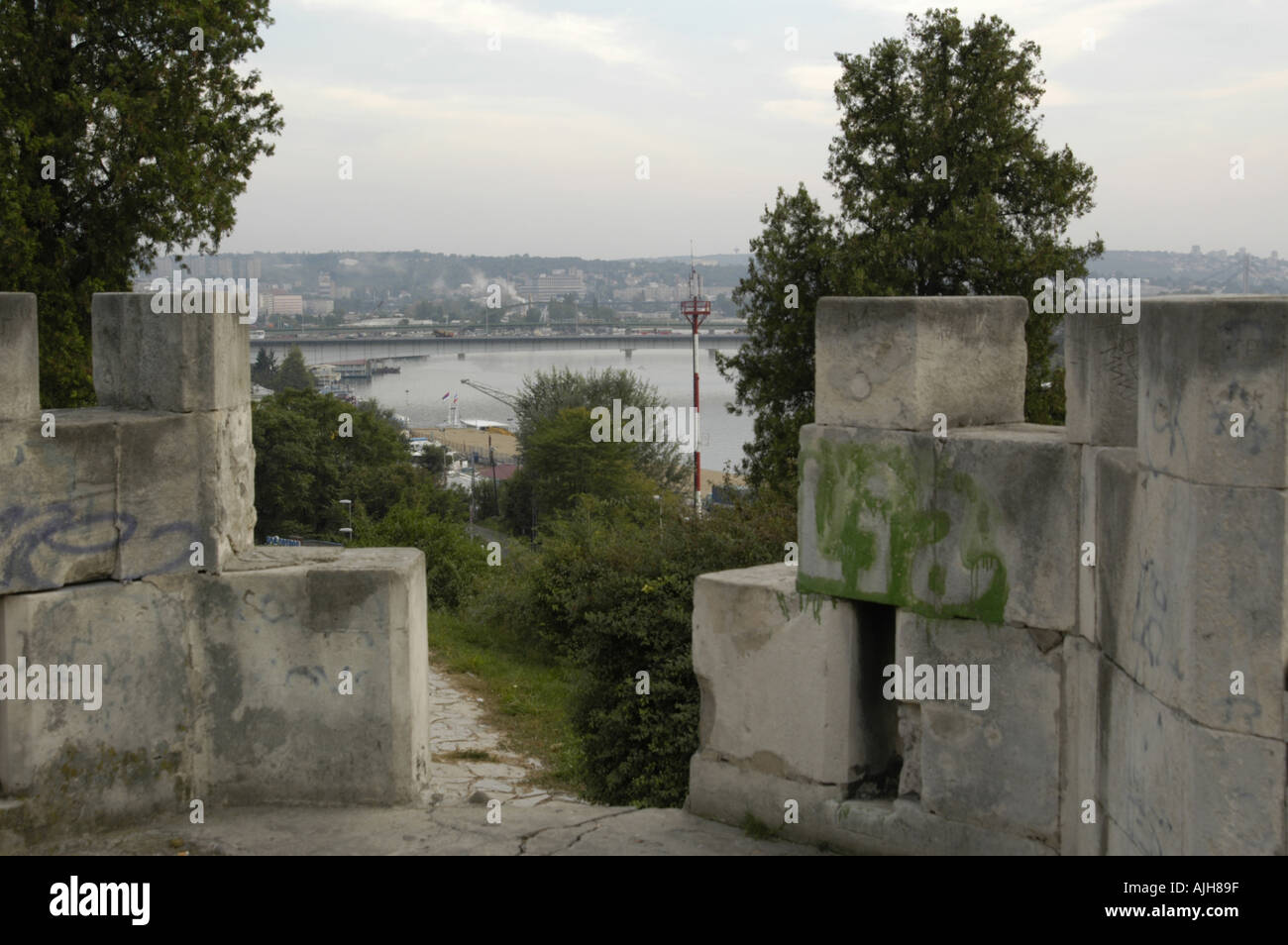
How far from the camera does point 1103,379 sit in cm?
473

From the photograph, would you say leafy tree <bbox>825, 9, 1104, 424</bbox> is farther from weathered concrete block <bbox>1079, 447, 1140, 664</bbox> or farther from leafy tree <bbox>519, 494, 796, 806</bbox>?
weathered concrete block <bbox>1079, 447, 1140, 664</bbox>

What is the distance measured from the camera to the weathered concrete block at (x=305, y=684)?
611 centimetres

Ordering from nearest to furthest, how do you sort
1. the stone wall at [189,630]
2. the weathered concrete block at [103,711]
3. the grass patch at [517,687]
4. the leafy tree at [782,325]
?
the weathered concrete block at [103,711]
the stone wall at [189,630]
the grass patch at [517,687]
the leafy tree at [782,325]

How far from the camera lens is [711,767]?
19.9ft

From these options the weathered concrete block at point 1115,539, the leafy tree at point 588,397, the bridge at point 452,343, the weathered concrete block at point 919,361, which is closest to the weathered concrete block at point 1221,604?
the weathered concrete block at point 1115,539

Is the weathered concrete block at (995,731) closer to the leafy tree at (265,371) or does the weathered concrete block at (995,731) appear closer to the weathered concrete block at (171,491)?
the weathered concrete block at (171,491)

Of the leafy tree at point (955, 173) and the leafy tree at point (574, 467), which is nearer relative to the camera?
the leafy tree at point (955, 173)

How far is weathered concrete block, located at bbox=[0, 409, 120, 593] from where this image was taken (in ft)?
18.8

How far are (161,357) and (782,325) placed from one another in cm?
1743

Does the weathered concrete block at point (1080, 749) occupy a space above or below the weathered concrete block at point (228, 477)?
below

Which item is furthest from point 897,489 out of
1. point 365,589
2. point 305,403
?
point 305,403

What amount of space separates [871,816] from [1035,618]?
1.13m

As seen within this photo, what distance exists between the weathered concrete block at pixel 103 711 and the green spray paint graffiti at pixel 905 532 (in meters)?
2.87

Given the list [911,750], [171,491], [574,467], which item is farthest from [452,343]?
[911,750]
